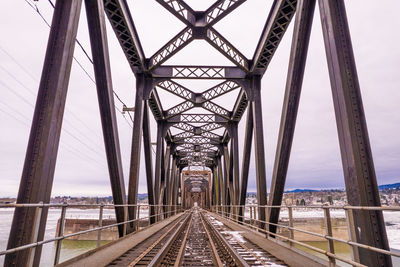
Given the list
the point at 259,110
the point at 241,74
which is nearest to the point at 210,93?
the point at 241,74

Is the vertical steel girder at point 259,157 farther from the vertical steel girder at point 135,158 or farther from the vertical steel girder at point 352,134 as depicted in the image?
the vertical steel girder at point 352,134

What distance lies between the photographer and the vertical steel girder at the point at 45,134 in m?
3.54

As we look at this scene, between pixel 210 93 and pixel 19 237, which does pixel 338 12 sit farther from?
pixel 210 93

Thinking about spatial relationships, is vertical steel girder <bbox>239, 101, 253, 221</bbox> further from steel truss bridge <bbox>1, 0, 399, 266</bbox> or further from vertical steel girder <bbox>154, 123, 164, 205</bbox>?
vertical steel girder <bbox>154, 123, 164, 205</bbox>

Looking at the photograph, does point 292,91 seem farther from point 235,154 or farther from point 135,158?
point 235,154

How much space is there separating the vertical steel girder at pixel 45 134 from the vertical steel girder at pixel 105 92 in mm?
1483

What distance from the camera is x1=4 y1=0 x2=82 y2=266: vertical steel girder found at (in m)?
3.54

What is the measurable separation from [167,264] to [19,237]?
2818 millimetres

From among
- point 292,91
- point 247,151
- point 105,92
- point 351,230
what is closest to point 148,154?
point 247,151

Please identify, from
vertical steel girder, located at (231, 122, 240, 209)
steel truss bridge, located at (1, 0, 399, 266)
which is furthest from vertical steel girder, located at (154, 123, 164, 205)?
vertical steel girder, located at (231, 122, 240, 209)

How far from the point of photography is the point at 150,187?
14.3m

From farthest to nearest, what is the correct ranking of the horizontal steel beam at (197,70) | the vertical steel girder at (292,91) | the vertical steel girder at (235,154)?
the vertical steel girder at (235,154), the horizontal steel beam at (197,70), the vertical steel girder at (292,91)

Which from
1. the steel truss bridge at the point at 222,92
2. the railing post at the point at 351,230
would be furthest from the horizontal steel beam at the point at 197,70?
the railing post at the point at 351,230

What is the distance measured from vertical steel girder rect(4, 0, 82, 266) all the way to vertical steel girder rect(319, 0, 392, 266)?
15.8 ft
